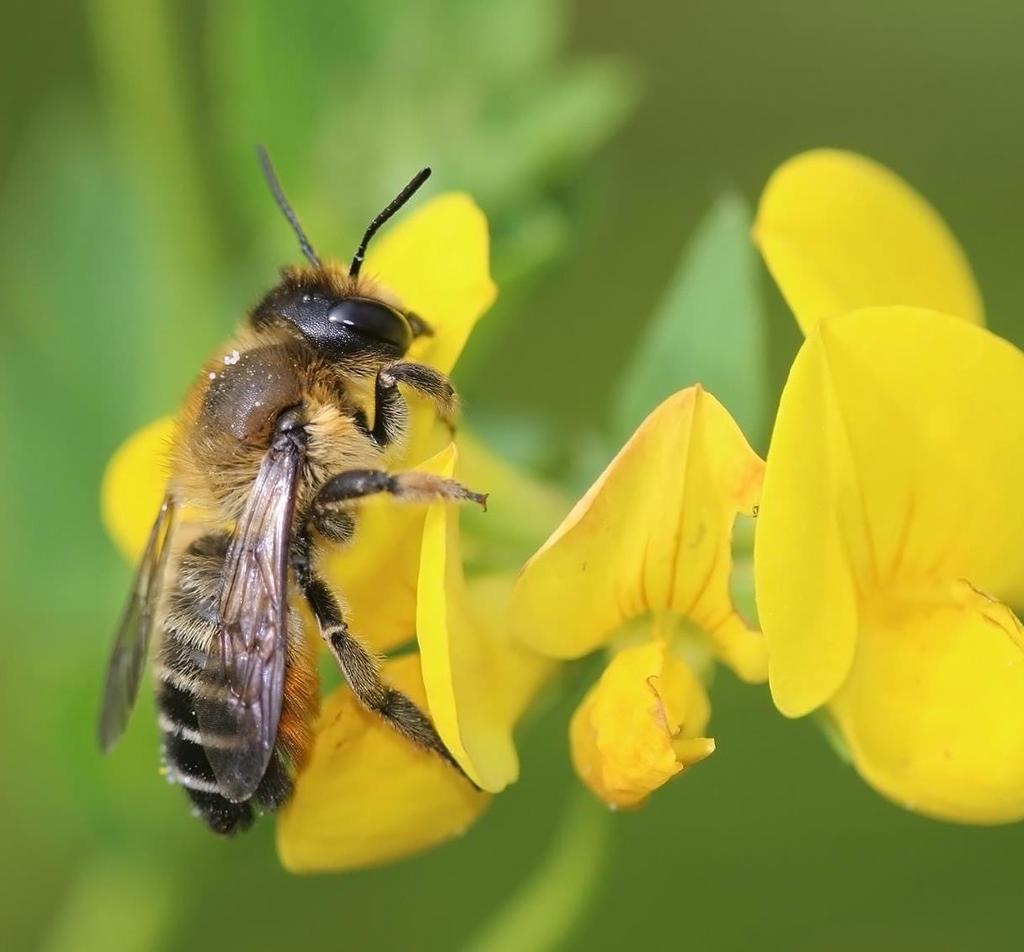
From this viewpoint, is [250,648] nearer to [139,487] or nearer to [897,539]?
[139,487]

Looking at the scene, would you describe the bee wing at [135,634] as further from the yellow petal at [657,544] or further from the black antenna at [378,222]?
the yellow petal at [657,544]

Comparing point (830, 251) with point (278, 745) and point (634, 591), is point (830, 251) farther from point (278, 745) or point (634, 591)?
point (278, 745)

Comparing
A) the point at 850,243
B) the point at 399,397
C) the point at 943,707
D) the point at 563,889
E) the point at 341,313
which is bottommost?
the point at 563,889

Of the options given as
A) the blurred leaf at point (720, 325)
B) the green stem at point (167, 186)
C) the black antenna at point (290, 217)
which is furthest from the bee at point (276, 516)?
the green stem at point (167, 186)

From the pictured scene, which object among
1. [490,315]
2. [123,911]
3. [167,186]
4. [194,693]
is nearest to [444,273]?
[194,693]

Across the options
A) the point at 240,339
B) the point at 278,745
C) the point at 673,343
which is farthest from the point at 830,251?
the point at 278,745

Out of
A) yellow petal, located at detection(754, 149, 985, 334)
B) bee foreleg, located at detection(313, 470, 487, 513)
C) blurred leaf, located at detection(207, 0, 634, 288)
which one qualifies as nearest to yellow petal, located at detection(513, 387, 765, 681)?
bee foreleg, located at detection(313, 470, 487, 513)
